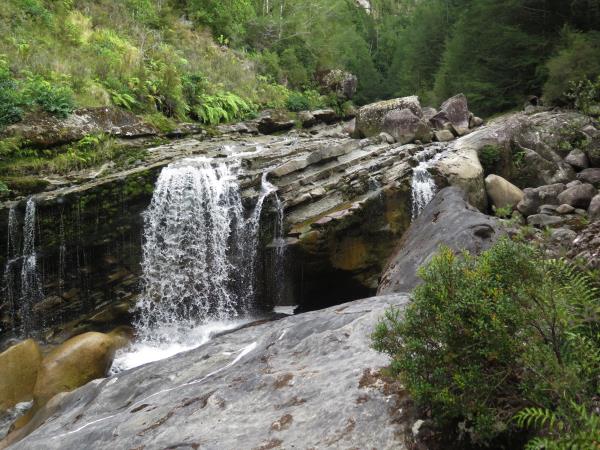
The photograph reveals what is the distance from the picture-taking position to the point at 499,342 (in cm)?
271

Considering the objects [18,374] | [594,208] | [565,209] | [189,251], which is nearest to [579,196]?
[565,209]

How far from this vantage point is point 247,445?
140 inches

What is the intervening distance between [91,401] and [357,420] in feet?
14.4

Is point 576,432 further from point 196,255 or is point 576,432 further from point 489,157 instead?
point 489,157

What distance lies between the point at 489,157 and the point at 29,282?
13398mm

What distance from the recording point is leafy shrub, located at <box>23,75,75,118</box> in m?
12.4

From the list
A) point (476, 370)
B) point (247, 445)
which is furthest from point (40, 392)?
point (476, 370)

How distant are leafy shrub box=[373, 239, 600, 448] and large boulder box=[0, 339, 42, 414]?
8344 mm

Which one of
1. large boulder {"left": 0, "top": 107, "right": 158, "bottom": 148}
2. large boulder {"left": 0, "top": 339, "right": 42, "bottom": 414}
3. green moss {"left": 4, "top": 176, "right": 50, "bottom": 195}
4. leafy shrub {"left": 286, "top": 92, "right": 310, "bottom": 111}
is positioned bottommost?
large boulder {"left": 0, "top": 339, "right": 42, "bottom": 414}

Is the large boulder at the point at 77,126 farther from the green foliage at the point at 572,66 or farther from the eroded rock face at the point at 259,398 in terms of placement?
the green foliage at the point at 572,66

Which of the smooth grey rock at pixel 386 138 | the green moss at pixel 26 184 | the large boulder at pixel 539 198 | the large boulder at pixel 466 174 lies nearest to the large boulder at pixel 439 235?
the large boulder at pixel 466 174

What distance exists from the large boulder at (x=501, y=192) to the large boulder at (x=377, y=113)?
5.33 m

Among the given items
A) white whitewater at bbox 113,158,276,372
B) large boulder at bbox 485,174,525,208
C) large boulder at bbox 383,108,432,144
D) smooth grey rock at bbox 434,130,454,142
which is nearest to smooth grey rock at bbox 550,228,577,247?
large boulder at bbox 485,174,525,208

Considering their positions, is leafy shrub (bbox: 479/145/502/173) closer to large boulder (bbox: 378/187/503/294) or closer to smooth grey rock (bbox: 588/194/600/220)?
smooth grey rock (bbox: 588/194/600/220)
